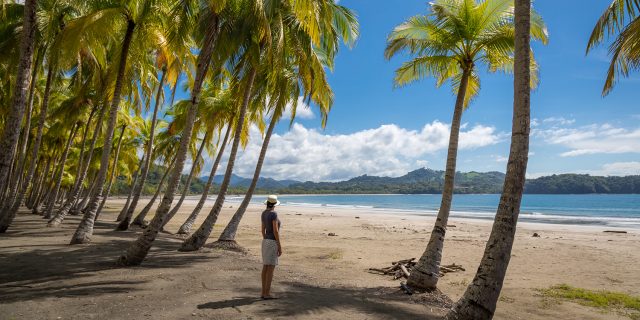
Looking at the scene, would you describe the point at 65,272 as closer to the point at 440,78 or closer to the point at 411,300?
the point at 411,300

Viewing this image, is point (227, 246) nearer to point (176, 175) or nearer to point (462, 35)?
point (176, 175)

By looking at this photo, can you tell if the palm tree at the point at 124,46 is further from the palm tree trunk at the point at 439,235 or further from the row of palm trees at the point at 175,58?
the palm tree trunk at the point at 439,235

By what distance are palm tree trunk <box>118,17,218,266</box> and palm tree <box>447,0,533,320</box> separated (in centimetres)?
626

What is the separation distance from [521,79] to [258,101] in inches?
414

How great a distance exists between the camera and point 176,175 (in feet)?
28.8

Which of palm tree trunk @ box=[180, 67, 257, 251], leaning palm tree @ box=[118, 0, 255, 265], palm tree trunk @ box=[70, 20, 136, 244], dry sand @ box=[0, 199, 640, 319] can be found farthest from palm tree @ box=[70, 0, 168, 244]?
palm tree trunk @ box=[180, 67, 257, 251]

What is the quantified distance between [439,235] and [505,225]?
3.34 meters

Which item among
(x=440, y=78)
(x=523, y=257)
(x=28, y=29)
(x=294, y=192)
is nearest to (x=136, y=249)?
(x=28, y=29)

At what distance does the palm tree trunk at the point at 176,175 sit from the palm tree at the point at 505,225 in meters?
6.26

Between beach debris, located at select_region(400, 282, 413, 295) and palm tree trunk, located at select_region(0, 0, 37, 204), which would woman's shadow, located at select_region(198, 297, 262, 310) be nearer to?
beach debris, located at select_region(400, 282, 413, 295)

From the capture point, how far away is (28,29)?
7145 mm

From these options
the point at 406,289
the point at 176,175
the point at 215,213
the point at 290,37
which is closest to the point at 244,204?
the point at 215,213

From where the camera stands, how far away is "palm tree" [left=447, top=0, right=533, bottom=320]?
4.54m

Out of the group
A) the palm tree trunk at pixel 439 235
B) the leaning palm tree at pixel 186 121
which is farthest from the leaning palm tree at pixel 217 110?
the palm tree trunk at pixel 439 235
